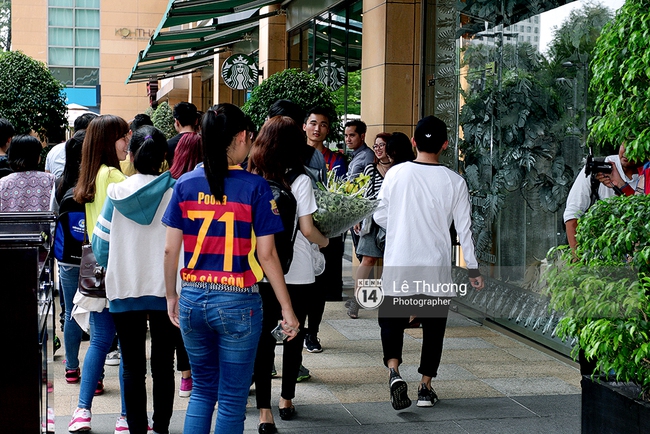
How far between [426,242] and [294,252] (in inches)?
39.5

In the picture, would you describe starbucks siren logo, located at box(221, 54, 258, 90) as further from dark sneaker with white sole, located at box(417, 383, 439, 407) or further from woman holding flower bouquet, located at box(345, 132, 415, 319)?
dark sneaker with white sole, located at box(417, 383, 439, 407)

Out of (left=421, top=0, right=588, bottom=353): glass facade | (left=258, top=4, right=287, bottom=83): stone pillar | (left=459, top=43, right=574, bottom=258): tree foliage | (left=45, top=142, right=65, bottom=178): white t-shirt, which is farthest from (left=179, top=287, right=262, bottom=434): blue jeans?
(left=258, top=4, right=287, bottom=83): stone pillar

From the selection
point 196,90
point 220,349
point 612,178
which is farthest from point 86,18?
point 220,349

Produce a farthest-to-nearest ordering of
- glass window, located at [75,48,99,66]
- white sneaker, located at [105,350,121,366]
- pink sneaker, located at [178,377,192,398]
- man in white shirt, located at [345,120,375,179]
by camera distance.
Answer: glass window, located at [75,48,99,66], man in white shirt, located at [345,120,375,179], white sneaker, located at [105,350,121,366], pink sneaker, located at [178,377,192,398]

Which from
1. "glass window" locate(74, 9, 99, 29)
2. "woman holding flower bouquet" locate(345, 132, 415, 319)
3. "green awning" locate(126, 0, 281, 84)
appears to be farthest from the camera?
"glass window" locate(74, 9, 99, 29)

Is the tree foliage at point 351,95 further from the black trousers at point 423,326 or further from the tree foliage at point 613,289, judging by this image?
the tree foliage at point 613,289

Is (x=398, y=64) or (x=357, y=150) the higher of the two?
(x=398, y=64)

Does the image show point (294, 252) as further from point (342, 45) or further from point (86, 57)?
point (86, 57)

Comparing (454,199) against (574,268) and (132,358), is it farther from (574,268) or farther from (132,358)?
(132,358)

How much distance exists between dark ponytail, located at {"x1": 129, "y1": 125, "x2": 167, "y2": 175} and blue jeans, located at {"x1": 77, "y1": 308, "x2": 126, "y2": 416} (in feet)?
3.45

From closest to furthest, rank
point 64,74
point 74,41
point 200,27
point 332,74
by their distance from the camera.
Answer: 1. point 332,74
2. point 200,27
3. point 64,74
4. point 74,41

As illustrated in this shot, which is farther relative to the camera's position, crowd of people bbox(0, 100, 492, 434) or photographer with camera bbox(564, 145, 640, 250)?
photographer with camera bbox(564, 145, 640, 250)

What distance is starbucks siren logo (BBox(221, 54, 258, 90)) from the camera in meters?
16.6

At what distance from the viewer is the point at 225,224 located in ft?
12.5
